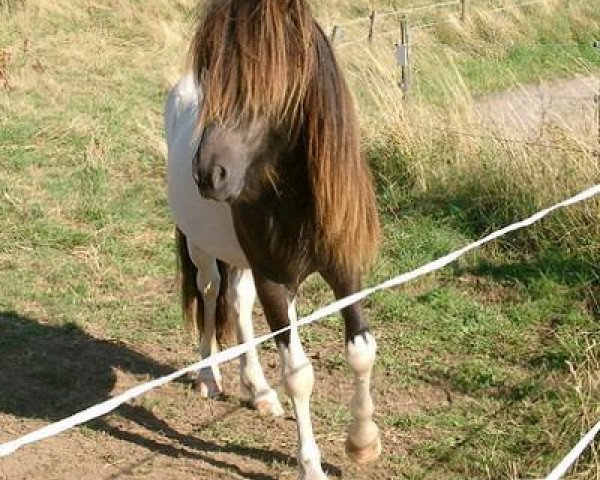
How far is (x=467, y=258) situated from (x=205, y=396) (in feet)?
6.81

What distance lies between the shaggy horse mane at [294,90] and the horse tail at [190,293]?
165cm

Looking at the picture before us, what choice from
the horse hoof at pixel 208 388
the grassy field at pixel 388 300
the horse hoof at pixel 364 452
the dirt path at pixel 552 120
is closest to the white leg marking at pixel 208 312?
the horse hoof at pixel 208 388

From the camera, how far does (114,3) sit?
53.6 ft

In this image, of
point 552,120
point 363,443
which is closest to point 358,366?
point 363,443

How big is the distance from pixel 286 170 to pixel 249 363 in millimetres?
1504

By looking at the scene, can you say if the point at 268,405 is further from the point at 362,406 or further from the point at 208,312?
the point at 362,406

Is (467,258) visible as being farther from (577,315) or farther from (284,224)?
(284,224)

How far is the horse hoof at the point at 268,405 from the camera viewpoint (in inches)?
182

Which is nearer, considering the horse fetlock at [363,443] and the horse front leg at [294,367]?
the horse front leg at [294,367]

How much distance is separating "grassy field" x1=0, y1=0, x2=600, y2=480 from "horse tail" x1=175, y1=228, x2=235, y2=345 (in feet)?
1.07

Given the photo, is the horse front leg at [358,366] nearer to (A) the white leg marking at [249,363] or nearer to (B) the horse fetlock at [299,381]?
(B) the horse fetlock at [299,381]

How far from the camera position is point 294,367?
3775mm

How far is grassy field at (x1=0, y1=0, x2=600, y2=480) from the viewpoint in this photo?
13.7 feet

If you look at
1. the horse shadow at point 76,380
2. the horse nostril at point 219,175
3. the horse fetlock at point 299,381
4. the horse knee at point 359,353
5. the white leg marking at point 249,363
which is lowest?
the horse shadow at point 76,380
